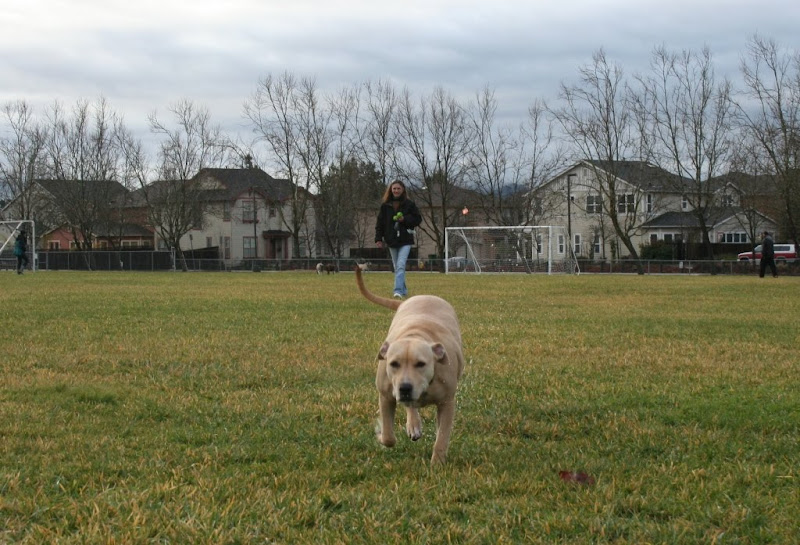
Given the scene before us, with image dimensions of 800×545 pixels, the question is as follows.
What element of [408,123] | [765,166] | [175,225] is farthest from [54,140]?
[765,166]

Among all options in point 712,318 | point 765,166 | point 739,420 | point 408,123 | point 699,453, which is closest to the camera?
point 699,453

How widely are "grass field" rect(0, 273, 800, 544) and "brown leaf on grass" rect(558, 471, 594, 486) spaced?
7 cm

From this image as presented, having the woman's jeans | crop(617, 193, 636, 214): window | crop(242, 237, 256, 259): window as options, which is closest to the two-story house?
crop(242, 237, 256, 259): window

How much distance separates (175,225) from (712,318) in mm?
56853

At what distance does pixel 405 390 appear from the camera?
168 inches

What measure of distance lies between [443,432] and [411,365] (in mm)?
398

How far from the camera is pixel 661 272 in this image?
46.9m

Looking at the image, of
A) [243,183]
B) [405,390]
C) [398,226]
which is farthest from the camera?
[243,183]

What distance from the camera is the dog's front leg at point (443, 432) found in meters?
4.33

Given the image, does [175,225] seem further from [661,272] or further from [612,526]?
[612,526]

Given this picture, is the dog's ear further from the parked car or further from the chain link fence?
the parked car

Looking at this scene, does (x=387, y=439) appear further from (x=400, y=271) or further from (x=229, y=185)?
(x=229, y=185)

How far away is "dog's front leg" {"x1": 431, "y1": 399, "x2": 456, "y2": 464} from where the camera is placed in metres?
4.33

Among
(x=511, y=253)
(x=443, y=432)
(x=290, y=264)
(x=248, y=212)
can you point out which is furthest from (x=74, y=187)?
(x=443, y=432)
